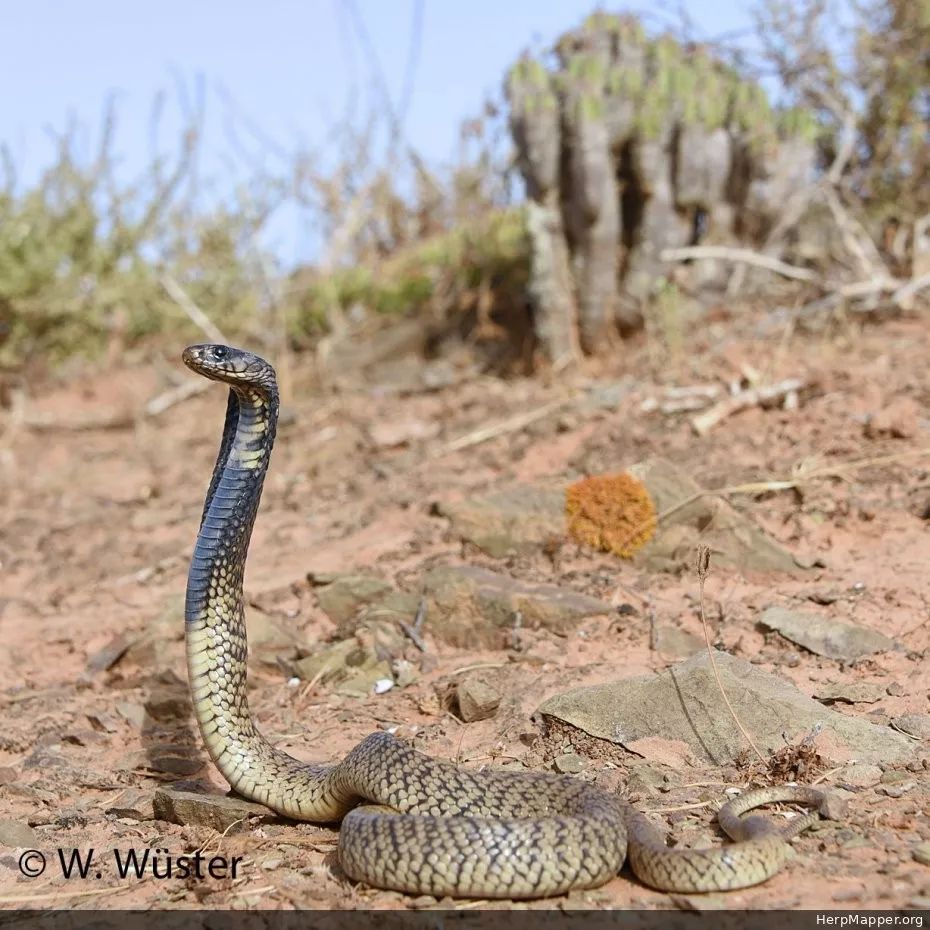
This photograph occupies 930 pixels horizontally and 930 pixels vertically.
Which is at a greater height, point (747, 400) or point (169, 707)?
point (747, 400)

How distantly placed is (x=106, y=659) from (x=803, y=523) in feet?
14.4

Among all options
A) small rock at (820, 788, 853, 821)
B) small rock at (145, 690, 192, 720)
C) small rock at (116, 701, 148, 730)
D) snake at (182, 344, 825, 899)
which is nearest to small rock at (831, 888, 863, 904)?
snake at (182, 344, 825, 899)

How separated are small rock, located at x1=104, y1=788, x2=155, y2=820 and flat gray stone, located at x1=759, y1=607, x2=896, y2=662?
319cm

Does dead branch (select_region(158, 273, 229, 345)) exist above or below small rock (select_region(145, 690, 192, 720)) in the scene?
above

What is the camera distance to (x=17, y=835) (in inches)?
174

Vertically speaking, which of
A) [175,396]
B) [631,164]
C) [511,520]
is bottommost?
[511,520]

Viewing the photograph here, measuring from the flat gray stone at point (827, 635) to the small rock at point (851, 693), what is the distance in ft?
0.91

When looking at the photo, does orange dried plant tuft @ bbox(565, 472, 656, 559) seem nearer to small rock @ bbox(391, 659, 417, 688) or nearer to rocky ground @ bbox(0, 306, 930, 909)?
rocky ground @ bbox(0, 306, 930, 909)

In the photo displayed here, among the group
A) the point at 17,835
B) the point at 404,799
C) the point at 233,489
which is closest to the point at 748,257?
the point at 233,489

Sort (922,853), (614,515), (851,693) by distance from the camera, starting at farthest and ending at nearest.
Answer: (614,515)
(851,693)
(922,853)

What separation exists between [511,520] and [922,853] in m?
3.86

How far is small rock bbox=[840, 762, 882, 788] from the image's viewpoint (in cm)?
433

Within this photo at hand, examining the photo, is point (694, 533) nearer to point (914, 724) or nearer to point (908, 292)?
point (914, 724)

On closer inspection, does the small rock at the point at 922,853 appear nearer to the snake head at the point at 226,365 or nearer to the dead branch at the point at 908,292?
the snake head at the point at 226,365
